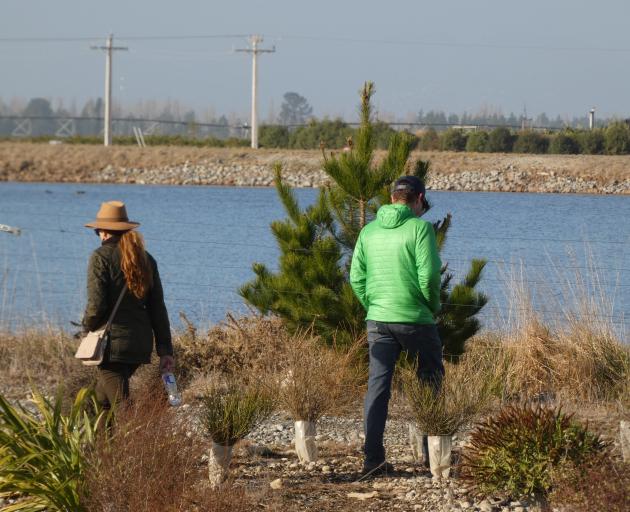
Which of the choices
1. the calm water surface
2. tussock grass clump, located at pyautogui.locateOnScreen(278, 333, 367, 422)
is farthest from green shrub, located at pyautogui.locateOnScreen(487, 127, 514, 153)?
tussock grass clump, located at pyautogui.locateOnScreen(278, 333, 367, 422)

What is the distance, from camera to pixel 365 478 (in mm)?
6824

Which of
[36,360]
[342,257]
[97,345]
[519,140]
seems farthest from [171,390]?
[519,140]

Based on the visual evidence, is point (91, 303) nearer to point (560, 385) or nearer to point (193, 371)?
point (193, 371)

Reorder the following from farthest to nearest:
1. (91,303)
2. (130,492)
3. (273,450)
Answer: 1. (273,450)
2. (91,303)
3. (130,492)

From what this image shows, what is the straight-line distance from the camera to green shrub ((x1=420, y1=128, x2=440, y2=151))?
6556 cm

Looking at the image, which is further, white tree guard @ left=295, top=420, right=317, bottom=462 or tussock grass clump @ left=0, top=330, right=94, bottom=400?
tussock grass clump @ left=0, top=330, right=94, bottom=400

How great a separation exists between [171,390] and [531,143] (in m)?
57.7

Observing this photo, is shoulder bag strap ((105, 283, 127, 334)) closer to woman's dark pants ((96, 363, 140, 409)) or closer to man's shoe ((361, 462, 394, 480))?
woman's dark pants ((96, 363, 140, 409))

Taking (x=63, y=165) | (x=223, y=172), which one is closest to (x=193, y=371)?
(x=223, y=172)

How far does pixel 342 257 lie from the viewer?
10086 millimetres

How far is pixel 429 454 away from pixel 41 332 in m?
6.90

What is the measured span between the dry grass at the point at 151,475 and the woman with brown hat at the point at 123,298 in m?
0.96

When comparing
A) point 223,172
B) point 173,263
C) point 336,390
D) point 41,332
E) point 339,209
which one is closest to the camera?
point 336,390

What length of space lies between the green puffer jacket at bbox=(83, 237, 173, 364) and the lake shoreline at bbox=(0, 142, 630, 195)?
137 ft
